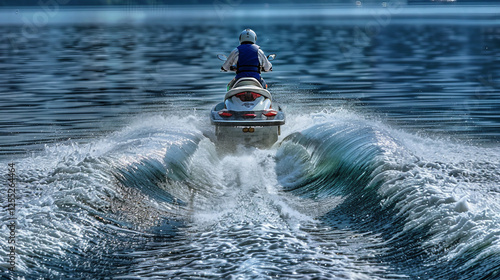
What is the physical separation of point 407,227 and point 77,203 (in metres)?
4.25

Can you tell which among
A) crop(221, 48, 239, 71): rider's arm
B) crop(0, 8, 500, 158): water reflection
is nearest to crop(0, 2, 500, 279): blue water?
crop(0, 8, 500, 158): water reflection

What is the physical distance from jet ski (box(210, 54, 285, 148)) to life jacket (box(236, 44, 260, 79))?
1.18 m

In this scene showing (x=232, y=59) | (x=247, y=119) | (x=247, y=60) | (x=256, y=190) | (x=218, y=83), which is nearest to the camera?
(x=256, y=190)

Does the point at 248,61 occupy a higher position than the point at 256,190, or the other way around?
the point at 248,61

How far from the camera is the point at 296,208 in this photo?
33.2 feet

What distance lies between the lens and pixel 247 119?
14.6 m

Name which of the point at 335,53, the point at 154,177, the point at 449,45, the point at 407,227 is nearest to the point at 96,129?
the point at 154,177

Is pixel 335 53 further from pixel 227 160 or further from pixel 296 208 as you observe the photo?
pixel 296 208

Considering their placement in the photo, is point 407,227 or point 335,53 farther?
point 335,53

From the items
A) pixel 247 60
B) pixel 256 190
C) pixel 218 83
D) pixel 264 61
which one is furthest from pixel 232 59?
pixel 218 83

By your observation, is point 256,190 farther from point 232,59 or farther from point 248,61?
point 232,59

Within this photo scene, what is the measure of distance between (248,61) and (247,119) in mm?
2237

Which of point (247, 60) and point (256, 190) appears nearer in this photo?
point (256, 190)

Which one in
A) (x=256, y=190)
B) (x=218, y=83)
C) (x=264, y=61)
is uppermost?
(x=264, y=61)
